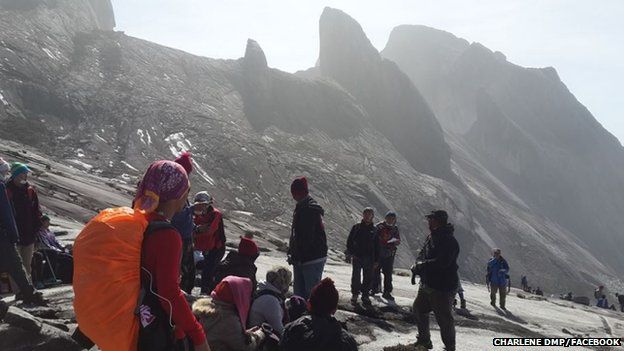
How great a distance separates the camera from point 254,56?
7756 centimetres

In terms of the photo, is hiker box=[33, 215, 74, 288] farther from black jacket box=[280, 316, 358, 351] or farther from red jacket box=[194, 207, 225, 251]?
black jacket box=[280, 316, 358, 351]

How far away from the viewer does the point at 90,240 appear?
312cm

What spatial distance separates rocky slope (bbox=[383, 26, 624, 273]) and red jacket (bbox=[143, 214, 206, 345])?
125392 mm

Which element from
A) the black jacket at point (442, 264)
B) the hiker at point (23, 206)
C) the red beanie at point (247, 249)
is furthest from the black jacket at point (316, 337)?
the hiker at point (23, 206)

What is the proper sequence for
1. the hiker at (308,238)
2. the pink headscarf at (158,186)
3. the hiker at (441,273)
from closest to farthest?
1. the pink headscarf at (158,186)
2. the hiker at (441,273)
3. the hiker at (308,238)

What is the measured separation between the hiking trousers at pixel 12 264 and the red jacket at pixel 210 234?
3.10m

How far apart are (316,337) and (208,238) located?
543 centimetres

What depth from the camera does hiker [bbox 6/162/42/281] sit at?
872cm

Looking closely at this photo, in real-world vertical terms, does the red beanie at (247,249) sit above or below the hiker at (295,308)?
above

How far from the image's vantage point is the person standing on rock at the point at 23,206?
8719mm

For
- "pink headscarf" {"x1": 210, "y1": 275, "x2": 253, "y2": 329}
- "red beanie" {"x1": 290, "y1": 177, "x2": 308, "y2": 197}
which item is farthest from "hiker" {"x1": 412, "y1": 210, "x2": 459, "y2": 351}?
"pink headscarf" {"x1": 210, "y1": 275, "x2": 253, "y2": 329}

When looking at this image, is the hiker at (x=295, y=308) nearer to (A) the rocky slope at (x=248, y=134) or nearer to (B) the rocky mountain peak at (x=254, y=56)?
(A) the rocky slope at (x=248, y=134)

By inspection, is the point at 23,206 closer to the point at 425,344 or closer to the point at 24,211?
the point at 24,211

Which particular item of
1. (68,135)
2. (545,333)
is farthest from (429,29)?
(545,333)
